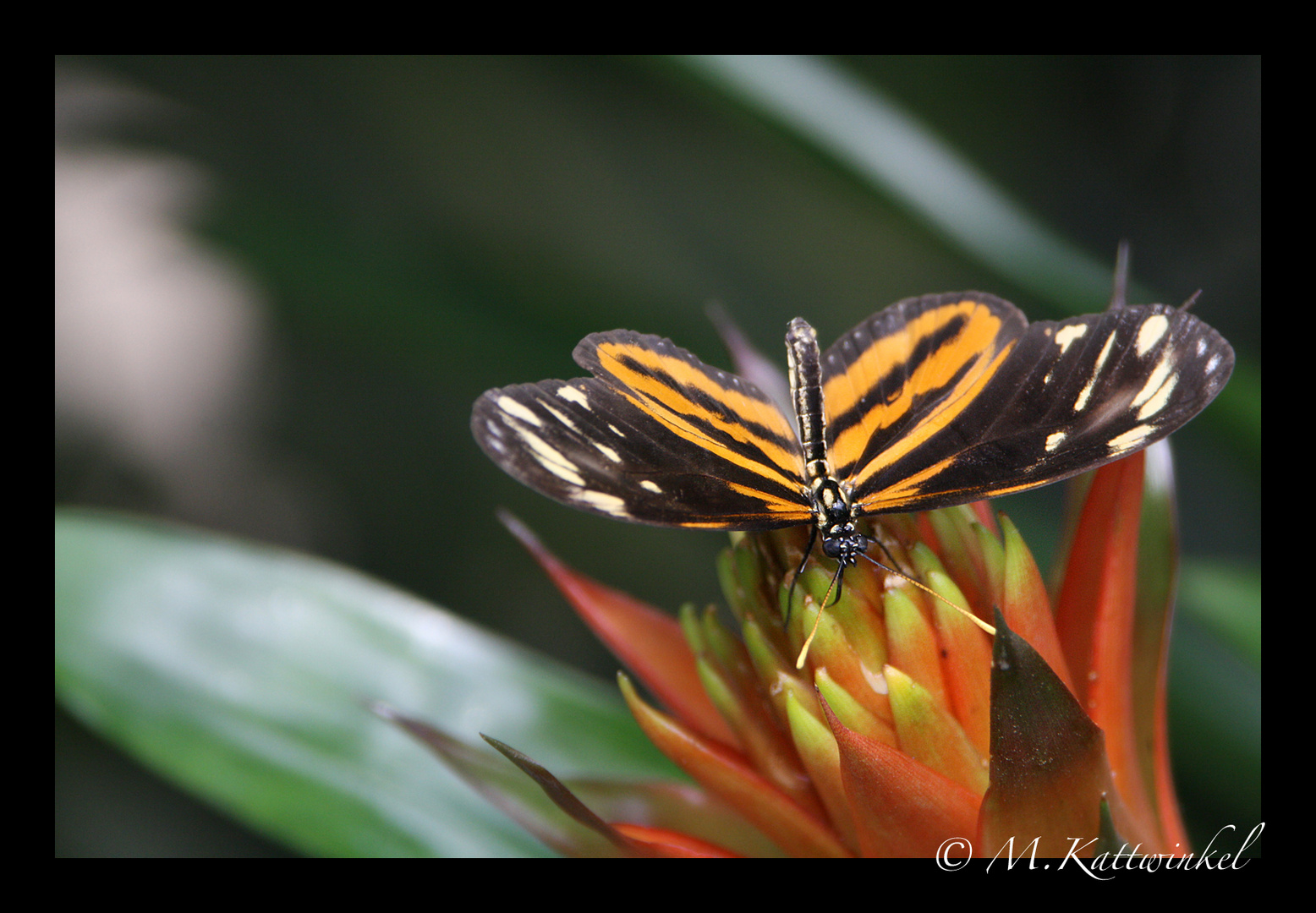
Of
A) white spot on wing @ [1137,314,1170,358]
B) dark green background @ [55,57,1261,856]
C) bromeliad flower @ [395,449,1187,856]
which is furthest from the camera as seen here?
dark green background @ [55,57,1261,856]

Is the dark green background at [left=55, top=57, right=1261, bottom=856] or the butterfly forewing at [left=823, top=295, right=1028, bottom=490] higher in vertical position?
the dark green background at [left=55, top=57, right=1261, bottom=856]

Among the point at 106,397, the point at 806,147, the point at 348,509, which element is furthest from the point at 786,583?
the point at 106,397

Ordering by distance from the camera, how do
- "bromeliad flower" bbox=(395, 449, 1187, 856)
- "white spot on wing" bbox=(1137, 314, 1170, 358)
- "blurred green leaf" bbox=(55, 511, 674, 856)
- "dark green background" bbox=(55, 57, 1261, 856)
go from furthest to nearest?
1. "dark green background" bbox=(55, 57, 1261, 856)
2. "blurred green leaf" bbox=(55, 511, 674, 856)
3. "white spot on wing" bbox=(1137, 314, 1170, 358)
4. "bromeliad flower" bbox=(395, 449, 1187, 856)

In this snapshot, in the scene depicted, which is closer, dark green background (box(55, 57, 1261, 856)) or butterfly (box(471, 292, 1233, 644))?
butterfly (box(471, 292, 1233, 644))

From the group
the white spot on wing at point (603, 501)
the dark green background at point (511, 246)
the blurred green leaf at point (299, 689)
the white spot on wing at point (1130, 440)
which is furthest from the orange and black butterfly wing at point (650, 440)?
the dark green background at point (511, 246)

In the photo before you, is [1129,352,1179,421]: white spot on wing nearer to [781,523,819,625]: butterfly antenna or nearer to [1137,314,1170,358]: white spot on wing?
[1137,314,1170,358]: white spot on wing

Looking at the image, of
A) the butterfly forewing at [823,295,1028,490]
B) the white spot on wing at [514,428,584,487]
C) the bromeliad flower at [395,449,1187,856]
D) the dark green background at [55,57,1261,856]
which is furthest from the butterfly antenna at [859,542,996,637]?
the dark green background at [55,57,1261,856]
